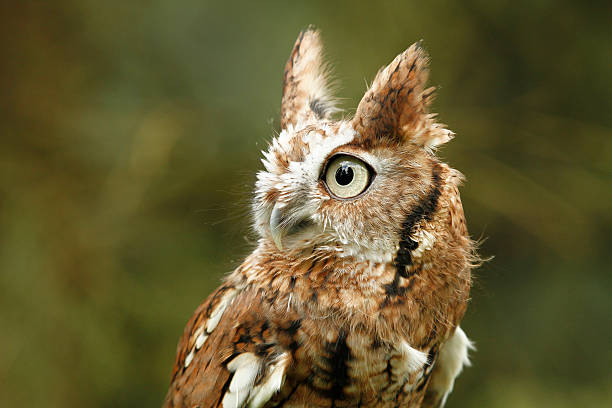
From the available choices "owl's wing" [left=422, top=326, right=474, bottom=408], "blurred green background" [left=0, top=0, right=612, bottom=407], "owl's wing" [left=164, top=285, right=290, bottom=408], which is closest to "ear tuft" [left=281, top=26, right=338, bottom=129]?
"owl's wing" [left=164, top=285, right=290, bottom=408]

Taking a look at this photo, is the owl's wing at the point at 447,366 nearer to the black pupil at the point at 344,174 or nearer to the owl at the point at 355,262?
the owl at the point at 355,262

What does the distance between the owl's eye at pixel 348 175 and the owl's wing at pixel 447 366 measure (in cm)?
53

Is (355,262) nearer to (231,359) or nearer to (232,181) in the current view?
(231,359)

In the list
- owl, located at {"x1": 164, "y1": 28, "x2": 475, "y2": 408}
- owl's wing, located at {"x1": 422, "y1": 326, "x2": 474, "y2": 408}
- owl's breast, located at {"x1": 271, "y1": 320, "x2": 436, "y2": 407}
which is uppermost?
owl, located at {"x1": 164, "y1": 28, "x2": 475, "y2": 408}

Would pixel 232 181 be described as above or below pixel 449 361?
above

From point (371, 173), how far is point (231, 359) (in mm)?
541

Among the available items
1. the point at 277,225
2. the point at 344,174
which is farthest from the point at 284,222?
the point at 344,174

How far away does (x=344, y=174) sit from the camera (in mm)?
1162

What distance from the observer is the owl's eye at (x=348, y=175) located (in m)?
1.16

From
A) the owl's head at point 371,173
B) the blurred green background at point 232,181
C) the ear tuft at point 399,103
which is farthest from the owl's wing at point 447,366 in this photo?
the blurred green background at point 232,181

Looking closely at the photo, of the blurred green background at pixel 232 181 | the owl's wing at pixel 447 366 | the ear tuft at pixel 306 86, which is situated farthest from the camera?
the blurred green background at pixel 232 181

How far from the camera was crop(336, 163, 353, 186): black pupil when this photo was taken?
1.16 m

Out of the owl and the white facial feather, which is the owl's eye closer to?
the owl

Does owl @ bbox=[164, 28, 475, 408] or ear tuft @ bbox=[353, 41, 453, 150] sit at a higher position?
ear tuft @ bbox=[353, 41, 453, 150]
